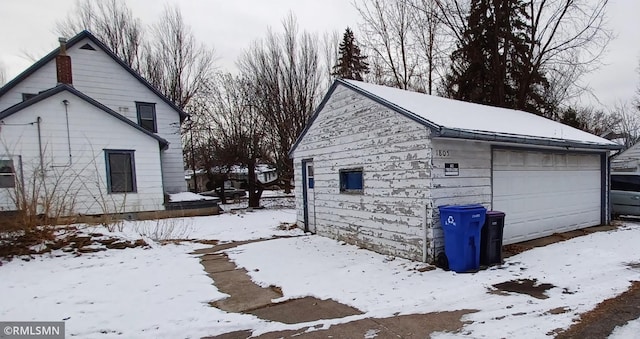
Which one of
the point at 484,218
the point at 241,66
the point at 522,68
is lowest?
the point at 484,218

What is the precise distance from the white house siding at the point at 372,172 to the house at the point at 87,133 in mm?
5996

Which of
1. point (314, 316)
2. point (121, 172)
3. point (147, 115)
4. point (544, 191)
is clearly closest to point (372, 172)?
point (314, 316)

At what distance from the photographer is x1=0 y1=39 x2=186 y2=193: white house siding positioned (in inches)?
611

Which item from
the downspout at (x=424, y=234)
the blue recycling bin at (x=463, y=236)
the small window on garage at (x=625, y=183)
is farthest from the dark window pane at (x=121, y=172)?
the small window on garage at (x=625, y=183)

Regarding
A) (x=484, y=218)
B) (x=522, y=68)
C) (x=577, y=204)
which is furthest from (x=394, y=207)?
(x=522, y=68)

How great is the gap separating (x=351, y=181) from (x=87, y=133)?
34.8ft

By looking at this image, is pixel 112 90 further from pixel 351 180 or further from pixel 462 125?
pixel 462 125

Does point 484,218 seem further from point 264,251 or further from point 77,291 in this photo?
point 77,291

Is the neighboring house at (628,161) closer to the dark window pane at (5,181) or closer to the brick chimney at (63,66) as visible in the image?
the brick chimney at (63,66)

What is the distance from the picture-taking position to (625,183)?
12.3m

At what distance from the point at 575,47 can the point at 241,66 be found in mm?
18641

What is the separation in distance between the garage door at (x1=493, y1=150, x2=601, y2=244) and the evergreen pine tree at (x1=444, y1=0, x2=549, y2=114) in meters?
9.16

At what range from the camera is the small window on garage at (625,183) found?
12.0 metres

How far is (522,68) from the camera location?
60.5 ft
